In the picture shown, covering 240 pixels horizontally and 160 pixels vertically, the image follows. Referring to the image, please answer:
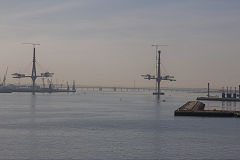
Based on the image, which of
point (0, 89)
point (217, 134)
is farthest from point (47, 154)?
point (0, 89)

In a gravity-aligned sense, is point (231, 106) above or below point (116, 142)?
below

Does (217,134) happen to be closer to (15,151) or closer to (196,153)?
(196,153)

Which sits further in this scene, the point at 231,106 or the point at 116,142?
the point at 231,106

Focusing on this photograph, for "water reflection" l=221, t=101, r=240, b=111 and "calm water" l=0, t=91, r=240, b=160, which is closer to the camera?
"calm water" l=0, t=91, r=240, b=160

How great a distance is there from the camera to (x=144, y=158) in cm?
2303

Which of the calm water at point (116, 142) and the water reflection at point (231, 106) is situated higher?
the calm water at point (116, 142)

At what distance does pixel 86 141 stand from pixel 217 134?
10346 millimetres

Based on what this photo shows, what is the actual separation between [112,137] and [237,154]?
9.24 meters

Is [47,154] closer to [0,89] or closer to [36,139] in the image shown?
[36,139]

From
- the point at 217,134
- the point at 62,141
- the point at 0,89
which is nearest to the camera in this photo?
the point at 62,141

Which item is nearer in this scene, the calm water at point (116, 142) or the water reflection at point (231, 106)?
the calm water at point (116, 142)

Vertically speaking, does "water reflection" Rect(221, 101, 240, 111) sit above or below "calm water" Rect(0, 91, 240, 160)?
below

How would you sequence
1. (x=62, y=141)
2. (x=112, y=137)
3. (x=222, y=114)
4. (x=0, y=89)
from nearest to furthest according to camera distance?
(x=62, y=141) → (x=112, y=137) → (x=222, y=114) → (x=0, y=89)

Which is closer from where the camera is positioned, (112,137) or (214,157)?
(214,157)
